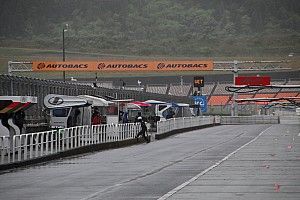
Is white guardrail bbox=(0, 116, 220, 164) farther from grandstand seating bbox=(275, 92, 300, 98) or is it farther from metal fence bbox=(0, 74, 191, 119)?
grandstand seating bbox=(275, 92, 300, 98)

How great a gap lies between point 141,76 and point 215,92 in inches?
651

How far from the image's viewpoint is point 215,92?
138 metres

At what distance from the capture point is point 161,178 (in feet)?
69.1

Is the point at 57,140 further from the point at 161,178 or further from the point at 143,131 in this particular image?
the point at 143,131

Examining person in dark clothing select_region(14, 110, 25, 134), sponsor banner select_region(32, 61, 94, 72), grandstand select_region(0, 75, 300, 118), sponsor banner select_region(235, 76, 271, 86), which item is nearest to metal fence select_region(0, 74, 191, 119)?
grandstand select_region(0, 75, 300, 118)

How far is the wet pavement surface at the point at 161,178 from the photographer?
667 inches

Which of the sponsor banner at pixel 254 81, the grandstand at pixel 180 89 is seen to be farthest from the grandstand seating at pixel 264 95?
the sponsor banner at pixel 254 81

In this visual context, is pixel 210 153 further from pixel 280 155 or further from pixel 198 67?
pixel 198 67

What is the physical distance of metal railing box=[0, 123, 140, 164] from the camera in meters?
26.1

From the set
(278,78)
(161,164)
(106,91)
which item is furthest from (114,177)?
(278,78)

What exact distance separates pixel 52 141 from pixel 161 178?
1014cm

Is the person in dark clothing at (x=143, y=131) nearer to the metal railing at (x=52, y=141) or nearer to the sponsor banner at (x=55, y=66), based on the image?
the metal railing at (x=52, y=141)

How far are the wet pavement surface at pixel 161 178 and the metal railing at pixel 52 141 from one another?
73 centimetres

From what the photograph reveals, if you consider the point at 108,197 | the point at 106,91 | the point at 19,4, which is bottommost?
the point at 108,197
